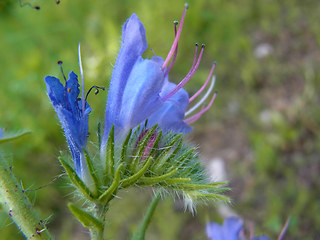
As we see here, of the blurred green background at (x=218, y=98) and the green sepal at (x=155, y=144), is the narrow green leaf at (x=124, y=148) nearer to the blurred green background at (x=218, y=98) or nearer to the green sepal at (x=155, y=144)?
the green sepal at (x=155, y=144)

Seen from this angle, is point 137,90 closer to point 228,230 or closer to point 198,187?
point 198,187

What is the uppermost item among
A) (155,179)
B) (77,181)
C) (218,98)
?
(218,98)

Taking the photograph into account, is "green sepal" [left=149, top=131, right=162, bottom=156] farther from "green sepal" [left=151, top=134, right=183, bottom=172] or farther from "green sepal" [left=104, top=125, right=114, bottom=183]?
"green sepal" [left=104, top=125, right=114, bottom=183]

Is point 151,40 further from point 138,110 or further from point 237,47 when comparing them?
point 138,110

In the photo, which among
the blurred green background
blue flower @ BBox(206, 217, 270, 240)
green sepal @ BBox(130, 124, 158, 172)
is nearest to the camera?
green sepal @ BBox(130, 124, 158, 172)

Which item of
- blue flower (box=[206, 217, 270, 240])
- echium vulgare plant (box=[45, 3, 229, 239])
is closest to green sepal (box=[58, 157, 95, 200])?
echium vulgare plant (box=[45, 3, 229, 239])

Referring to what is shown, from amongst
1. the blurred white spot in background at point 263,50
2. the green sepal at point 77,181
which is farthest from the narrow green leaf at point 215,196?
the blurred white spot in background at point 263,50

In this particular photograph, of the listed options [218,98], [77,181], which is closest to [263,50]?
[218,98]
